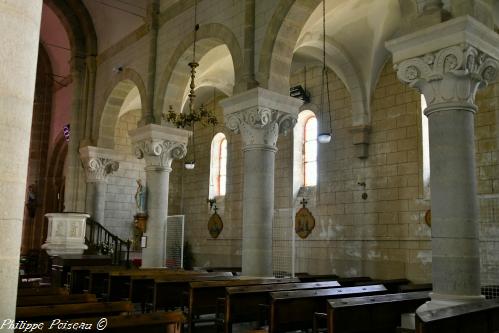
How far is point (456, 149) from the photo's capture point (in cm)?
596

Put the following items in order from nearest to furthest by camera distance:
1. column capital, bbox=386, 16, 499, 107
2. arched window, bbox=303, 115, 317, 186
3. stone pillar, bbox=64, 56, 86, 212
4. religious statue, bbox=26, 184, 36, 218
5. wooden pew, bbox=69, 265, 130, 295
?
column capital, bbox=386, 16, 499, 107
wooden pew, bbox=69, 265, 130, 295
arched window, bbox=303, 115, 317, 186
stone pillar, bbox=64, 56, 86, 212
religious statue, bbox=26, 184, 36, 218

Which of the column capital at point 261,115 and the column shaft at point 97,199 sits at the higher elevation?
the column capital at point 261,115

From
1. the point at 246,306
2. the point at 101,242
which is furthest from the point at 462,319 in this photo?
the point at 101,242

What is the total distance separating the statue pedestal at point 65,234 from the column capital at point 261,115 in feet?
19.9

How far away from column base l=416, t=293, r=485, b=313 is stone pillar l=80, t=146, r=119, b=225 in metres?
12.8

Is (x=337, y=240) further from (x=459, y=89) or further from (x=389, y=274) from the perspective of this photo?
(x=459, y=89)

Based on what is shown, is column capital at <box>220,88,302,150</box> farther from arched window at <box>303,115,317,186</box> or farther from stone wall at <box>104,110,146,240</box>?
stone wall at <box>104,110,146,240</box>

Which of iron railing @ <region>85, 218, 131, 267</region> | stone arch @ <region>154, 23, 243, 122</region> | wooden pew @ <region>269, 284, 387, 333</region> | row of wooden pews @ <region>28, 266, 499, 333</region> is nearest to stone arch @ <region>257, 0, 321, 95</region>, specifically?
stone arch @ <region>154, 23, 243, 122</region>

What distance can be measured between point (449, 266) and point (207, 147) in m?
14.8

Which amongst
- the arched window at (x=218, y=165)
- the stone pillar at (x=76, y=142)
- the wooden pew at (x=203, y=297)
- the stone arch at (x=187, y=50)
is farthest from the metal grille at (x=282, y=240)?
the stone pillar at (x=76, y=142)

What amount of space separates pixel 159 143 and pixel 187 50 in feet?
8.18

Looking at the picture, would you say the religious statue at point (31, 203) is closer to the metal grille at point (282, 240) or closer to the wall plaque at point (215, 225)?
the wall plaque at point (215, 225)

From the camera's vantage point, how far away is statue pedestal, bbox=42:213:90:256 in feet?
43.7

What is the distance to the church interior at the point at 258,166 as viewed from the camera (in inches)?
206
